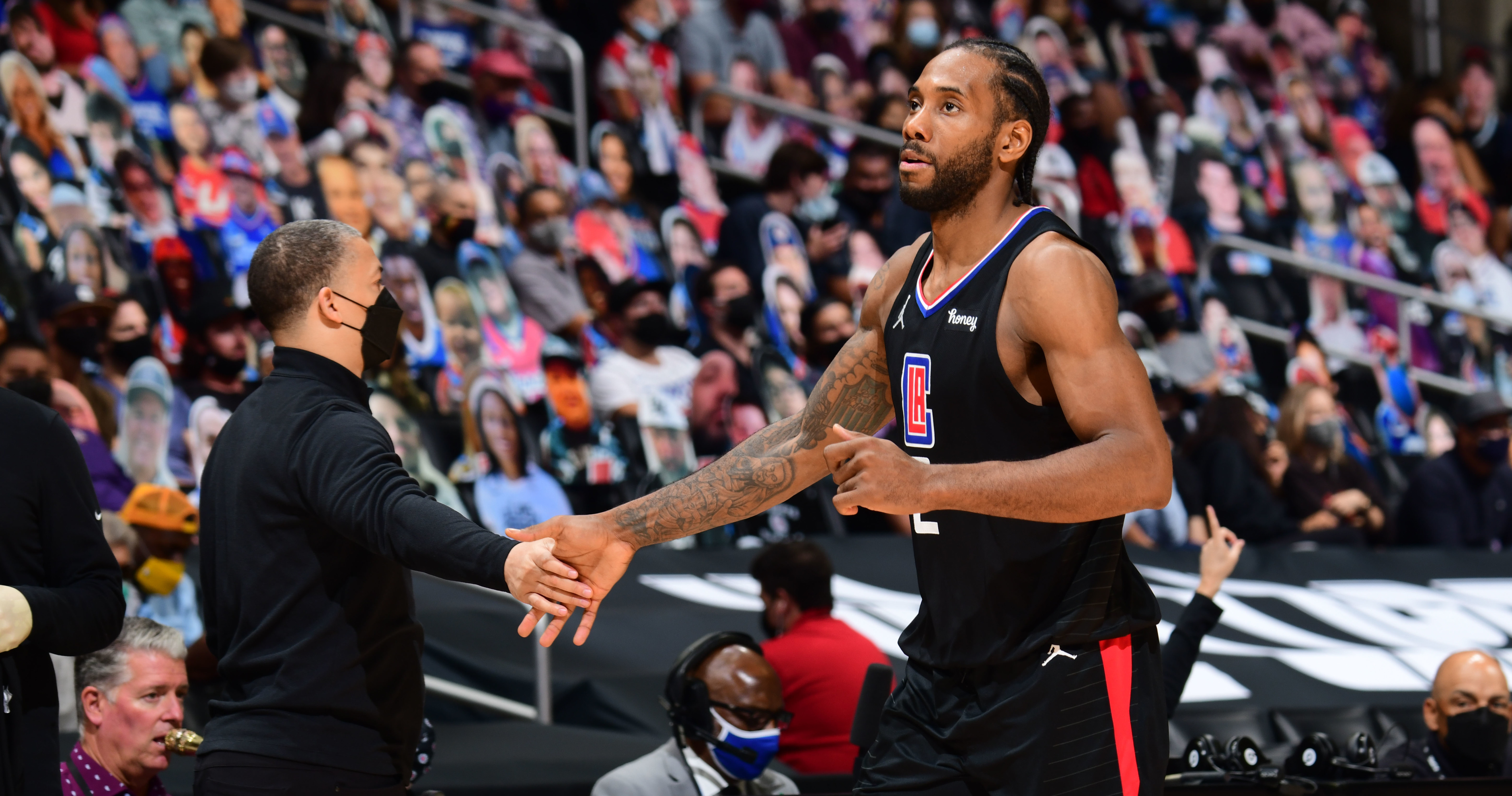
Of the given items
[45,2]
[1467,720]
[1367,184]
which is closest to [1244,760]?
[1467,720]

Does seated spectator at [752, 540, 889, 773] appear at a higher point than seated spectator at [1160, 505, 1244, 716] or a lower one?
lower

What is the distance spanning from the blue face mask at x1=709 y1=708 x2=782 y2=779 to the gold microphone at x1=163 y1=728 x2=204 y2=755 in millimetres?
1341

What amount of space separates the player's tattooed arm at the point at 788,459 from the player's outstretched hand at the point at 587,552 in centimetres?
4

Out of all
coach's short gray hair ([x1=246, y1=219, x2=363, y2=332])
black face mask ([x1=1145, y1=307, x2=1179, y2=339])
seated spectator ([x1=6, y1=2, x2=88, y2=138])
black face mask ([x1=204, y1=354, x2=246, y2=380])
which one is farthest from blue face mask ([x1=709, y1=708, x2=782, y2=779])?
black face mask ([x1=1145, y1=307, x2=1179, y2=339])

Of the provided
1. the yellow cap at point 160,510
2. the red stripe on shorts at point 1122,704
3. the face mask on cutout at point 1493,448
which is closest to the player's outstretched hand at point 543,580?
the red stripe on shorts at point 1122,704

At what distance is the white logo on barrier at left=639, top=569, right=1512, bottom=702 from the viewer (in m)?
6.15

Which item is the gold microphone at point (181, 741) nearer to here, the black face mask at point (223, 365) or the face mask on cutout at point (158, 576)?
the face mask on cutout at point (158, 576)

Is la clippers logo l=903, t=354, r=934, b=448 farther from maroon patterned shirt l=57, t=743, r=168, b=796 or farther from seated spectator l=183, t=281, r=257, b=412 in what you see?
seated spectator l=183, t=281, r=257, b=412

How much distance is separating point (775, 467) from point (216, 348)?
14.1 feet

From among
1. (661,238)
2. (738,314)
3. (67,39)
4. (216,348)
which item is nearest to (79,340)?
(216,348)

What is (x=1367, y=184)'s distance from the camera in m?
12.8

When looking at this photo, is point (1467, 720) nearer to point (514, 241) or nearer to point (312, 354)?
point (312, 354)

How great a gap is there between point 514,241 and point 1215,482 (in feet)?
13.0

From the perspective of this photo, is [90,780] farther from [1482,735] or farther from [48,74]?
[48,74]
